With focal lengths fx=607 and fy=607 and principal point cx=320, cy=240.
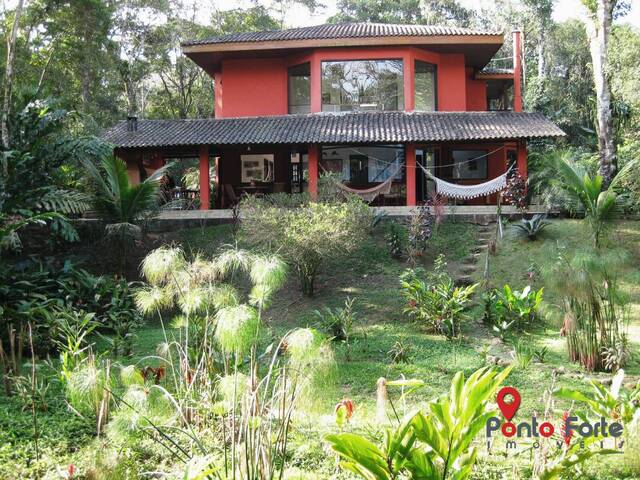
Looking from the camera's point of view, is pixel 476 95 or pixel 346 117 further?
pixel 476 95

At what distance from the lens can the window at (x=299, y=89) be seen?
17703 mm

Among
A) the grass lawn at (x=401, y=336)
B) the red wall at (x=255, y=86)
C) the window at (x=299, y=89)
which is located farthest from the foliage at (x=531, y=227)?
the red wall at (x=255, y=86)

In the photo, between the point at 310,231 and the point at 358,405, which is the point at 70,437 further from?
the point at 310,231

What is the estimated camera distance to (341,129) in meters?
15.2

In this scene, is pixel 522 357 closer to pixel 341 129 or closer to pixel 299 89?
pixel 341 129

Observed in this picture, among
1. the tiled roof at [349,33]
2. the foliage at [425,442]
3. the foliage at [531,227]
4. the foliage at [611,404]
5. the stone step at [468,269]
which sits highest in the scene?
the tiled roof at [349,33]

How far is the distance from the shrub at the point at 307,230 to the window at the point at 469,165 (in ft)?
27.4

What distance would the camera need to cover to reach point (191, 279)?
5.23 m

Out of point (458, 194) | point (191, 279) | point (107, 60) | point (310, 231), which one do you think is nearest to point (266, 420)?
point (191, 279)

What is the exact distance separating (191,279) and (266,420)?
6.33ft

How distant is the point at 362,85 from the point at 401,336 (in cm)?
1007

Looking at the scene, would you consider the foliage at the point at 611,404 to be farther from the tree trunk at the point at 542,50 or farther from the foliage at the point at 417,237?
the tree trunk at the point at 542,50

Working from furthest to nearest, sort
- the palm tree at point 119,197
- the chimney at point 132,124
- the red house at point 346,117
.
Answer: the chimney at point 132,124, the red house at point 346,117, the palm tree at point 119,197

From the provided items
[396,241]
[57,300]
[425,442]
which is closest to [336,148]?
[396,241]
